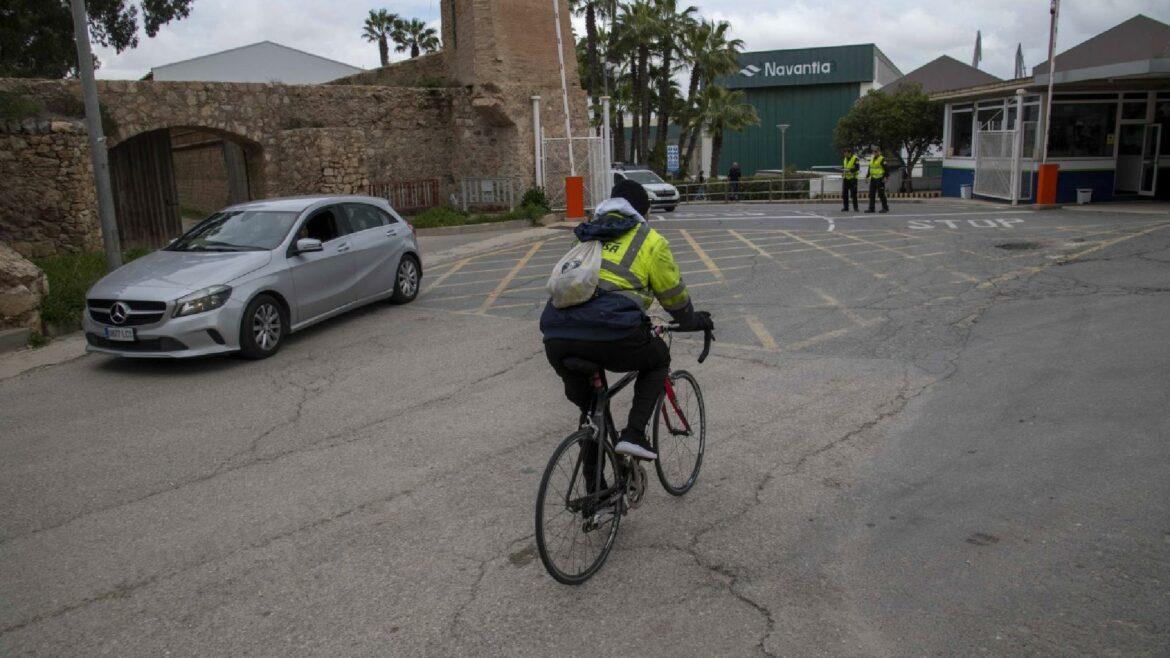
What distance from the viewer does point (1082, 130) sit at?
2369 cm

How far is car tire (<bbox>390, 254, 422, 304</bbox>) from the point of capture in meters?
11.7

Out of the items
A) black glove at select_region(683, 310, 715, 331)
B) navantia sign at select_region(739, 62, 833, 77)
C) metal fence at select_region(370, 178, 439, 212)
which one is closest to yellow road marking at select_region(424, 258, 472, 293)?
metal fence at select_region(370, 178, 439, 212)

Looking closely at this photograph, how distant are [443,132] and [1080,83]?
1626 cm

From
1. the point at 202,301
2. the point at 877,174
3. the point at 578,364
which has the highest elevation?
the point at 877,174

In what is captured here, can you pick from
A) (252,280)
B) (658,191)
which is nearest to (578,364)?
(252,280)

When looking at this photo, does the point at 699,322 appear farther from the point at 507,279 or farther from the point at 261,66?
the point at 261,66

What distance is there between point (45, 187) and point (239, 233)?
7382 mm

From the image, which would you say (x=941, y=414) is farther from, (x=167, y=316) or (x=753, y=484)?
(x=167, y=316)

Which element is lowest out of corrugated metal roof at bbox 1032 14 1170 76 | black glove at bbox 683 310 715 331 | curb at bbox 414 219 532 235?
curb at bbox 414 219 532 235

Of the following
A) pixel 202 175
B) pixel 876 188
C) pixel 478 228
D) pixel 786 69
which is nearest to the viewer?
pixel 478 228

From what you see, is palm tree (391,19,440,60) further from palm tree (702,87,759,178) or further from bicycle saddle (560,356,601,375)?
bicycle saddle (560,356,601,375)

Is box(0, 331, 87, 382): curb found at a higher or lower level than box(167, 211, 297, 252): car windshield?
lower

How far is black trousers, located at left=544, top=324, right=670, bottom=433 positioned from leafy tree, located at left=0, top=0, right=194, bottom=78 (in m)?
27.7

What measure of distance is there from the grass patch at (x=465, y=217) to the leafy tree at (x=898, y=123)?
23883mm
